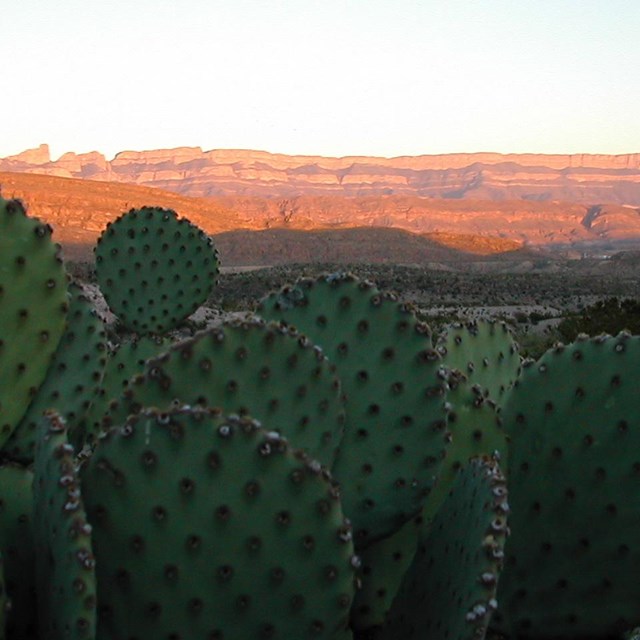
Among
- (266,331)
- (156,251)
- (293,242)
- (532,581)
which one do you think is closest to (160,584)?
(266,331)

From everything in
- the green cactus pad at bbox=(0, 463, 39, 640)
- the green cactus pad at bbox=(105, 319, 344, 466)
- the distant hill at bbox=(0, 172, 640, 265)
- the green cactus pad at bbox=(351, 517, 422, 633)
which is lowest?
the distant hill at bbox=(0, 172, 640, 265)

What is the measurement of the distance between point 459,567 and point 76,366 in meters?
1.71

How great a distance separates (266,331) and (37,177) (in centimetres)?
9146

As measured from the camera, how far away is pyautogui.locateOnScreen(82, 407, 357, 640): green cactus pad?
4.99 ft

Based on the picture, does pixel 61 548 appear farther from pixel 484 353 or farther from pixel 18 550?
pixel 484 353

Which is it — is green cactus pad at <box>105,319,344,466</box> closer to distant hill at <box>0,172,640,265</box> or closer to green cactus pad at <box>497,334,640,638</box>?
green cactus pad at <box>497,334,640,638</box>

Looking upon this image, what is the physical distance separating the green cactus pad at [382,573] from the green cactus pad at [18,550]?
3.04 ft

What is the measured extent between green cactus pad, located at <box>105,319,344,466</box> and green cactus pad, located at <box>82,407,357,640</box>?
28 centimetres

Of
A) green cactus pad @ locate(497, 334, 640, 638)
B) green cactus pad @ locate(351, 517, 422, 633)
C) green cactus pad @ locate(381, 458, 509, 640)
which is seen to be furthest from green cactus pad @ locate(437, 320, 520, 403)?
green cactus pad @ locate(381, 458, 509, 640)

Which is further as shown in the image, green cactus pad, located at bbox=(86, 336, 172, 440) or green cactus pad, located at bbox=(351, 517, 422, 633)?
green cactus pad, located at bbox=(86, 336, 172, 440)

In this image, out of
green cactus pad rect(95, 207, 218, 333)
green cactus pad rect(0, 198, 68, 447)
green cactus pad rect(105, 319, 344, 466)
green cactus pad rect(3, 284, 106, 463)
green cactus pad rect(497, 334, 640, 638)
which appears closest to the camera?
green cactus pad rect(105, 319, 344, 466)

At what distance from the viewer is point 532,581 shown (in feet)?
8.70

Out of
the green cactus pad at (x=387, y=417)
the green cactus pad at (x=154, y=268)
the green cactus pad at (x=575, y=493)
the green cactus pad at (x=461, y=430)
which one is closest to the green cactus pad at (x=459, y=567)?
the green cactus pad at (x=387, y=417)

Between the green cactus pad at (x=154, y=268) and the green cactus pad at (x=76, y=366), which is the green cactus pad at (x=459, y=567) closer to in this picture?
the green cactus pad at (x=76, y=366)
